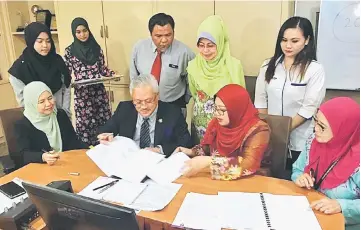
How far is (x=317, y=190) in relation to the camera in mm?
1420

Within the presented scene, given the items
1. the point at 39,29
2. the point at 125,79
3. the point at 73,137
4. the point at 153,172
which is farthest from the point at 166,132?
the point at 125,79

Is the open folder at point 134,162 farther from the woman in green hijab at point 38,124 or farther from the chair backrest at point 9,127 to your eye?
the chair backrest at point 9,127

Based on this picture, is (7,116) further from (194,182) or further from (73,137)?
(194,182)

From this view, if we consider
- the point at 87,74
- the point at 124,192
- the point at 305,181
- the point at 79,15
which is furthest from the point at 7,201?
the point at 79,15

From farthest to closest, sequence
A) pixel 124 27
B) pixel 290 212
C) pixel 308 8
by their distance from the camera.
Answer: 1. pixel 124 27
2. pixel 308 8
3. pixel 290 212

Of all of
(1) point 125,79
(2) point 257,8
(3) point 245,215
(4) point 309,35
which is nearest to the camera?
(3) point 245,215

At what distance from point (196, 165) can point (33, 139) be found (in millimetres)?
1035

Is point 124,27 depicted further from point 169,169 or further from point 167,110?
point 169,169

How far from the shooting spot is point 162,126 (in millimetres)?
1997

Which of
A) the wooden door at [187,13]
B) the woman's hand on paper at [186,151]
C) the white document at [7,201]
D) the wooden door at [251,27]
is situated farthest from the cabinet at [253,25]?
the white document at [7,201]

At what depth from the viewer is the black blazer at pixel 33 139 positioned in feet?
6.08

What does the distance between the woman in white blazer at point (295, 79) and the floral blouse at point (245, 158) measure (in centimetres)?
45

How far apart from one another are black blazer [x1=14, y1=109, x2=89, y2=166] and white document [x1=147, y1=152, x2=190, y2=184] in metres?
0.64

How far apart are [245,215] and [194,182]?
1.10ft
